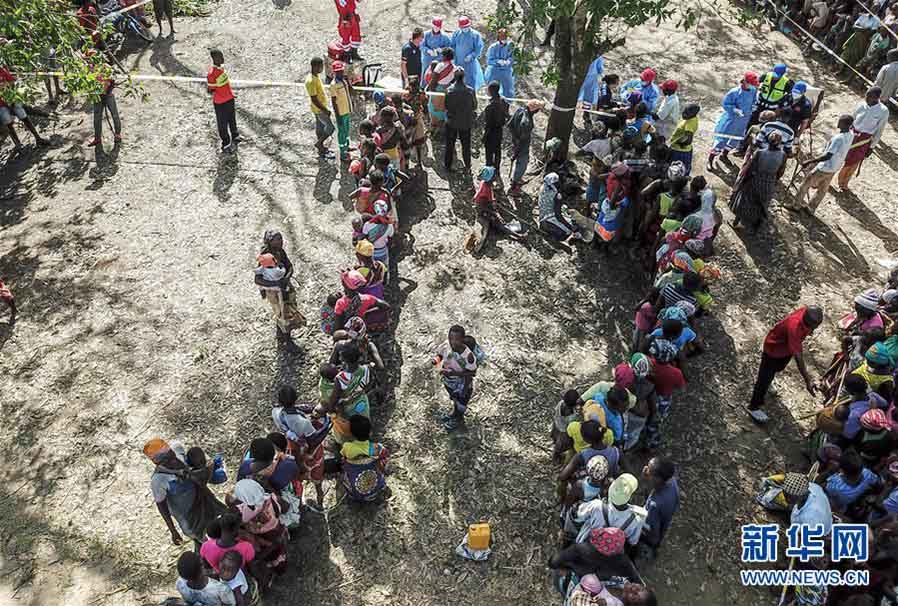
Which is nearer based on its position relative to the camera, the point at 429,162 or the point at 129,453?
the point at 129,453

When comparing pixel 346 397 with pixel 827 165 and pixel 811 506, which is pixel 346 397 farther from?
pixel 827 165

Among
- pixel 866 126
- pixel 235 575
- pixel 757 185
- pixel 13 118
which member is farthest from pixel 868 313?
pixel 13 118

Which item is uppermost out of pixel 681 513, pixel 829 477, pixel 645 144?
pixel 645 144

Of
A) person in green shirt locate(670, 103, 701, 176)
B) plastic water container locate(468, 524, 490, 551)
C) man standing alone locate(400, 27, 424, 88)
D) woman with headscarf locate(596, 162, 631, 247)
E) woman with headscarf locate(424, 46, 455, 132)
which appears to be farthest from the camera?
man standing alone locate(400, 27, 424, 88)

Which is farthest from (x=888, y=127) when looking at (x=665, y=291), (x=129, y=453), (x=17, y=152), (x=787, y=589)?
(x=17, y=152)

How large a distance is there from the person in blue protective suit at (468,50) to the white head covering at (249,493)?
10.6 meters

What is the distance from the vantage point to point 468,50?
13531 mm

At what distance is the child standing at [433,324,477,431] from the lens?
7.10 meters

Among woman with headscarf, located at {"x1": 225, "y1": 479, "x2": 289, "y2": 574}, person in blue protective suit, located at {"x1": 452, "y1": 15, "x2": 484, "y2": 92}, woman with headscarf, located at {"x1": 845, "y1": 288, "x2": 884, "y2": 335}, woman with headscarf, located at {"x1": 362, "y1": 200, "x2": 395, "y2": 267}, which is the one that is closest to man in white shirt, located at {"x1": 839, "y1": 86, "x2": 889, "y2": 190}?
woman with headscarf, located at {"x1": 845, "y1": 288, "x2": 884, "y2": 335}

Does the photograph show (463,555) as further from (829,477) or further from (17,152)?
(17,152)

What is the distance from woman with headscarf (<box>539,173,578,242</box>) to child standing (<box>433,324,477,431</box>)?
12.3 feet

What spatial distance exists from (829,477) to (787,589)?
46.5 inches

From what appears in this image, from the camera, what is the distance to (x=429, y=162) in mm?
12398

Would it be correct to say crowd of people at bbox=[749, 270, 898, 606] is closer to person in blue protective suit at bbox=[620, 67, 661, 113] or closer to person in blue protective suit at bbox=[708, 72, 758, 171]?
person in blue protective suit at bbox=[708, 72, 758, 171]
